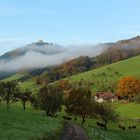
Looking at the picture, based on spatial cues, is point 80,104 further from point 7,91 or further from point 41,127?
point 41,127

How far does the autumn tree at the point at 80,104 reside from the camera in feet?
441

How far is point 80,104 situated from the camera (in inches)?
5379

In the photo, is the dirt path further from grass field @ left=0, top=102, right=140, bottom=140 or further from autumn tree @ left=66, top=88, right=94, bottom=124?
autumn tree @ left=66, top=88, right=94, bottom=124


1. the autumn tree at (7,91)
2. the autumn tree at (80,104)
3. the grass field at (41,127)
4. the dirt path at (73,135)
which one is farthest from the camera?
the autumn tree at (7,91)

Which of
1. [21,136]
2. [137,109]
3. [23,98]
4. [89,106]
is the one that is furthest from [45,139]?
[137,109]

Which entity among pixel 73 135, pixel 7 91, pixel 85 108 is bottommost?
pixel 73 135

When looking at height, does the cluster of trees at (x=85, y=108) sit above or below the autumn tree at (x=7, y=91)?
below

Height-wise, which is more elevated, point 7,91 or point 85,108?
point 7,91

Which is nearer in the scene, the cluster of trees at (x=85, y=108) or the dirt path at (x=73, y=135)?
the dirt path at (x=73, y=135)

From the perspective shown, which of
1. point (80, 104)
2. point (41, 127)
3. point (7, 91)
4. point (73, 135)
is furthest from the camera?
point (7, 91)

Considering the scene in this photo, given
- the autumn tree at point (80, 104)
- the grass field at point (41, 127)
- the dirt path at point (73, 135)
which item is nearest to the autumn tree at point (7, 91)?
the grass field at point (41, 127)

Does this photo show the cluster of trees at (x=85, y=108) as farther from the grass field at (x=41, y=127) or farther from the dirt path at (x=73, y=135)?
the dirt path at (x=73, y=135)

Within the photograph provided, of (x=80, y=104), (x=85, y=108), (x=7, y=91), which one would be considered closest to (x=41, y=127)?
(x=85, y=108)

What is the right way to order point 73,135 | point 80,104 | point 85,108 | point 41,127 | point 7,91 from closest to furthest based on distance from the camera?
point 73,135, point 41,127, point 85,108, point 80,104, point 7,91
